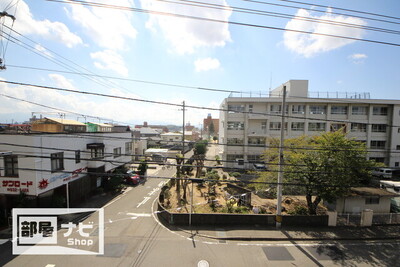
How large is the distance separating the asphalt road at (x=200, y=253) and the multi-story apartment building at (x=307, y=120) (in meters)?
19.8

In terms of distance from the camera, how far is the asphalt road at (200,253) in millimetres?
8959

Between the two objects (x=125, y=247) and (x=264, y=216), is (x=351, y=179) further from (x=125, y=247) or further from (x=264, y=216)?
(x=125, y=247)

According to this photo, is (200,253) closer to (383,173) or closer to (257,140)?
(257,140)

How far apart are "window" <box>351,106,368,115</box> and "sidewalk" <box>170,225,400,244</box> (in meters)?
24.4

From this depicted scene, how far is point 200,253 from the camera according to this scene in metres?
9.67

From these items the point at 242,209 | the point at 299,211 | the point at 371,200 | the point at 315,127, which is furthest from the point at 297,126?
the point at 242,209

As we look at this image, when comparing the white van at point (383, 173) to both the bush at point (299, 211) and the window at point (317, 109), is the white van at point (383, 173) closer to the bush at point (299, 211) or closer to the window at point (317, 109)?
the window at point (317, 109)

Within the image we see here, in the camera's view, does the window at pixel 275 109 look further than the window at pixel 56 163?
Yes

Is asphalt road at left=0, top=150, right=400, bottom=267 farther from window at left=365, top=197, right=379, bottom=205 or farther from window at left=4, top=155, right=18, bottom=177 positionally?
window at left=4, top=155, right=18, bottom=177

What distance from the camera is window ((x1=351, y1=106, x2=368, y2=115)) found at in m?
30.7

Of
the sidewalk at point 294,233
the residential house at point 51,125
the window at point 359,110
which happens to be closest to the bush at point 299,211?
the sidewalk at point 294,233

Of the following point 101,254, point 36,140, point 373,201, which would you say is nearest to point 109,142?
point 36,140

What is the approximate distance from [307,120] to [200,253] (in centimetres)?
2934

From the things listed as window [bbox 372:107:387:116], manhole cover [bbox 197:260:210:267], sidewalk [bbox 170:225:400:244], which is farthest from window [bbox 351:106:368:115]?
manhole cover [bbox 197:260:210:267]
